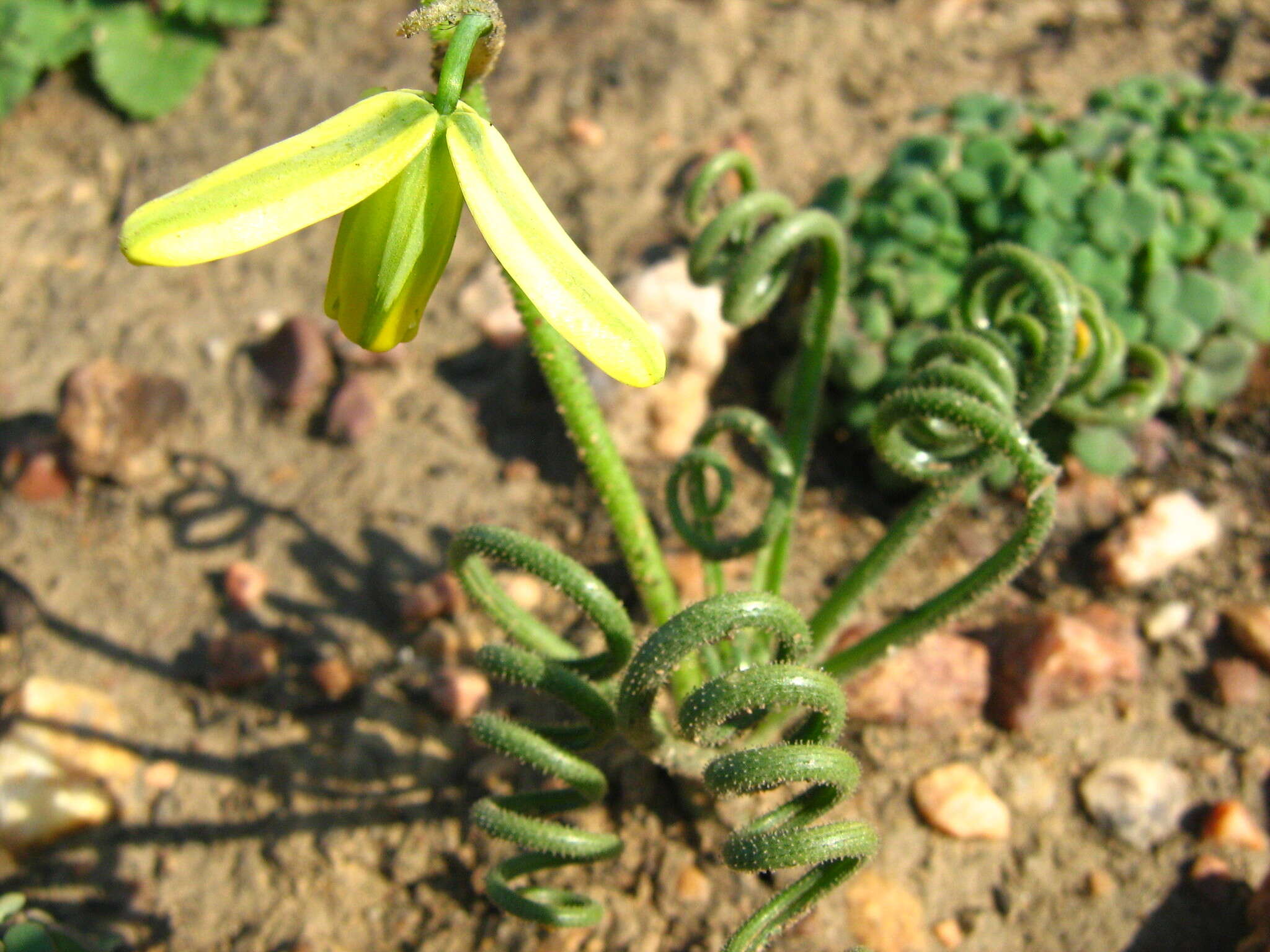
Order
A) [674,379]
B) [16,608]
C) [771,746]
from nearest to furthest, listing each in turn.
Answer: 1. [771,746]
2. [16,608]
3. [674,379]

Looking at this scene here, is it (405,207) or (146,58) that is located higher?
(146,58)

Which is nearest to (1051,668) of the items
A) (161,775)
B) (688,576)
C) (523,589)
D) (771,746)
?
(688,576)

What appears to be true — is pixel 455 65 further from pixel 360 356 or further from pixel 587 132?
pixel 587 132

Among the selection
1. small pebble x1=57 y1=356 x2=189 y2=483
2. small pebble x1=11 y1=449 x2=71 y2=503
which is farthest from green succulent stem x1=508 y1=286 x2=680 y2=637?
small pebble x1=11 y1=449 x2=71 y2=503

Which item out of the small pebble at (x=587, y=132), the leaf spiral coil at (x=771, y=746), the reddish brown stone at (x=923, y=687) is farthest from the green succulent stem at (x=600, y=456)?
the small pebble at (x=587, y=132)

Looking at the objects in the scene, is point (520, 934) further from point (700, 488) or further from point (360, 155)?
point (360, 155)

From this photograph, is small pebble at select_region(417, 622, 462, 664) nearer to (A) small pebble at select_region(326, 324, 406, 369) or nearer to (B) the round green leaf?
(A) small pebble at select_region(326, 324, 406, 369)
